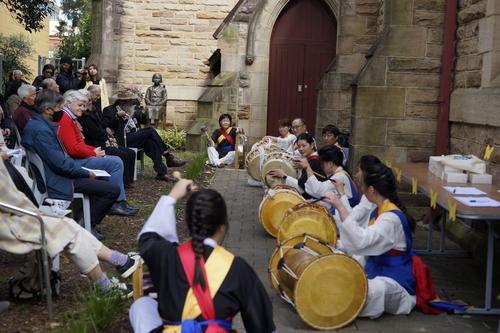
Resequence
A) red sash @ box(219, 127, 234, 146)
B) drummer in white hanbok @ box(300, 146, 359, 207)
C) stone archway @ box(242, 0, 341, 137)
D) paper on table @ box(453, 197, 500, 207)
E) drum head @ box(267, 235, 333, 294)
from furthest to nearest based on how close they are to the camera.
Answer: stone archway @ box(242, 0, 341, 137), red sash @ box(219, 127, 234, 146), drummer in white hanbok @ box(300, 146, 359, 207), drum head @ box(267, 235, 333, 294), paper on table @ box(453, 197, 500, 207)

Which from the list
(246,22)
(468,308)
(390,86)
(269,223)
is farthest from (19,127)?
(246,22)

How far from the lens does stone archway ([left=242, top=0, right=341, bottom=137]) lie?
664 inches

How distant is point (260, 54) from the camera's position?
17.0 meters

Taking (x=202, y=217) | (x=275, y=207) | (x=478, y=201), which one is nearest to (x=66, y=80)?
(x=275, y=207)

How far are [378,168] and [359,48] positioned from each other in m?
9.22

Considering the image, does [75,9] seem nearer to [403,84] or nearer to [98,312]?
[403,84]

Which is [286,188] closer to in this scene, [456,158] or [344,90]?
[456,158]

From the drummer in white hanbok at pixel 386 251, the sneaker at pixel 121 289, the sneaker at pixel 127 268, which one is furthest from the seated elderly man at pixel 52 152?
the drummer in white hanbok at pixel 386 251

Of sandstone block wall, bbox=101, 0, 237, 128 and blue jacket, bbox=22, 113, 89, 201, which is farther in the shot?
sandstone block wall, bbox=101, 0, 237, 128

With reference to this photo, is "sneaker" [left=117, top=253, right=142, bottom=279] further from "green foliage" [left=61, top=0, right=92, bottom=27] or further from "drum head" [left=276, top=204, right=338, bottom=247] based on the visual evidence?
"green foliage" [left=61, top=0, right=92, bottom=27]

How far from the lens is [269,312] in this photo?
351 cm

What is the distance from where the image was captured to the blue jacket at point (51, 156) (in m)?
6.71

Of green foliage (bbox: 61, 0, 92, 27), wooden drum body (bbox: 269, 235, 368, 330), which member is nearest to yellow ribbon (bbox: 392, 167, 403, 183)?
wooden drum body (bbox: 269, 235, 368, 330)

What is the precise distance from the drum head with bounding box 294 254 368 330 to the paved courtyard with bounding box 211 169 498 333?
0.45ft
